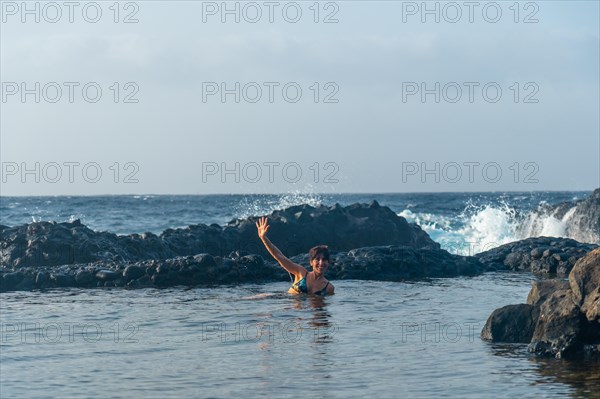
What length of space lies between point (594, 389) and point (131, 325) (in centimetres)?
678

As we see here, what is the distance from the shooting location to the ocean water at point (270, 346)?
31.6ft

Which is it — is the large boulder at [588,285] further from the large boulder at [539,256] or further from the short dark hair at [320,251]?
the large boulder at [539,256]

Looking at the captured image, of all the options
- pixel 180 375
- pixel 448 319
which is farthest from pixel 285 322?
pixel 180 375

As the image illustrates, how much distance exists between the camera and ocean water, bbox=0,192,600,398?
962cm

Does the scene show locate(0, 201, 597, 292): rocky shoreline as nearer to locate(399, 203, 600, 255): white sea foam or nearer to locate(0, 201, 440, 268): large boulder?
locate(0, 201, 440, 268): large boulder

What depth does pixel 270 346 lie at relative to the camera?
11836mm

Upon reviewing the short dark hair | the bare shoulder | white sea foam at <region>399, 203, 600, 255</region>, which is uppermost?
white sea foam at <region>399, 203, 600, 255</region>

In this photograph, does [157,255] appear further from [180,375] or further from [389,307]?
[180,375]

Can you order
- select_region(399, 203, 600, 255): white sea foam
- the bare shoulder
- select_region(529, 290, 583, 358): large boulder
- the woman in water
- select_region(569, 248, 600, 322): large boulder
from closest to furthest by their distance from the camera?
1. select_region(569, 248, 600, 322): large boulder
2. select_region(529, 290, 583, 358): large boulder
3. the woman in water
4. the bare shoulder
5. select_region(399, 203, 600, 255): white sea foam

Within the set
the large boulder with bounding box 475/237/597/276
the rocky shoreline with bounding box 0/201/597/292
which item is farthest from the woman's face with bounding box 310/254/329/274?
the large boulder with bounding box 475/237/597/276

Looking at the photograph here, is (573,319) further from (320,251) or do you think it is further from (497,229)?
(497,229)

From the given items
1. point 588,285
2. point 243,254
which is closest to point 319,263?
point 243,254

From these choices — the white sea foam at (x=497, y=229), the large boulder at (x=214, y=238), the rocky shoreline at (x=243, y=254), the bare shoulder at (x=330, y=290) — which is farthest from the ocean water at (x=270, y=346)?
the white sea foam at (x=497, y=229)

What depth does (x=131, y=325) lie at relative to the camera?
44.9 ft
